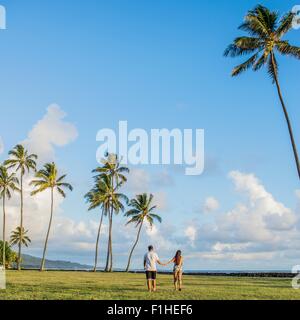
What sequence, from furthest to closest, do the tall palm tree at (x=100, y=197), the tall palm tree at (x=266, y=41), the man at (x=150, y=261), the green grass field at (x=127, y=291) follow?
the tall palm tree at (x=100, y=197)
the tall palm tree at (x=266, y=41)
the man at (x=150, y=261)
the green grass field at (x=127, y=291)

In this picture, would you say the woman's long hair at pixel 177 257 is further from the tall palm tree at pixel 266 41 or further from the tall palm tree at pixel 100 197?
the tall palm tree at pixel 100 197

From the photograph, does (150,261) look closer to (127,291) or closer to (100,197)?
(127,291)

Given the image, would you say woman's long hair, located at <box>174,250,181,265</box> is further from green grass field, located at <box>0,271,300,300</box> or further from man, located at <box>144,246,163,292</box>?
green grass field, located at <box>0,271,300,300</box>

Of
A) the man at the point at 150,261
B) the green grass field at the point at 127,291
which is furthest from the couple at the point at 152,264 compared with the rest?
the green grass field at the point at 127,291

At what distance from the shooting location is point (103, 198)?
79.9 meters

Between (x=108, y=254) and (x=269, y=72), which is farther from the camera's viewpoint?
(x=108, y=254)

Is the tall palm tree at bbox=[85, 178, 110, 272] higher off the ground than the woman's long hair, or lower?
higher

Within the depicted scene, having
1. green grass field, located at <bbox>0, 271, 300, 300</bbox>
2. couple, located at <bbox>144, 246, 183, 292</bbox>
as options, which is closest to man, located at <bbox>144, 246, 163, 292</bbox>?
couple, located at <bbox>144, 246, 183, 292</bbox>
